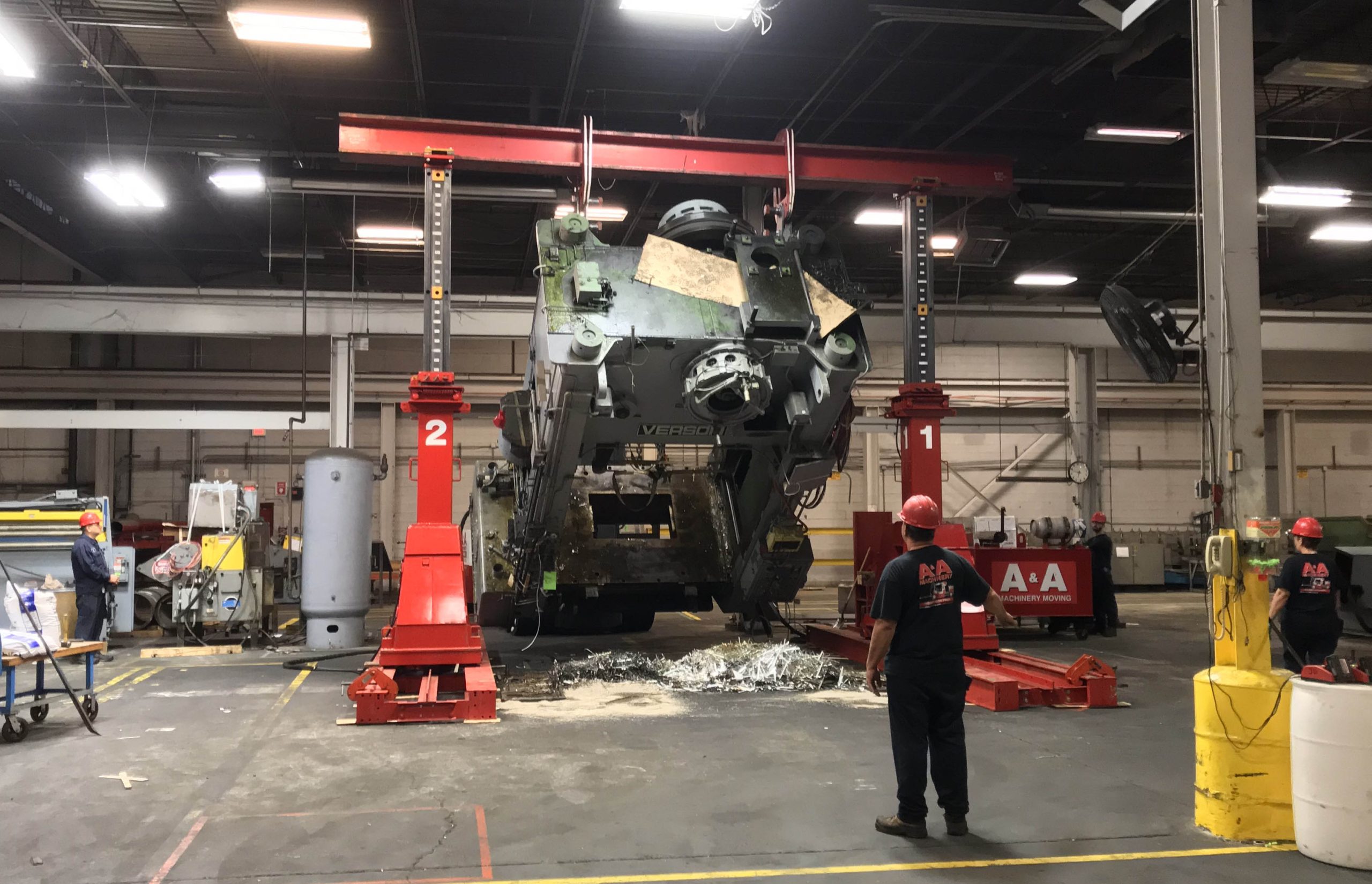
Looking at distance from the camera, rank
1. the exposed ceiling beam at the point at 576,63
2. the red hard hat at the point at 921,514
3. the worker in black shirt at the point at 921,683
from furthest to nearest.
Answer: the exposed ceiling beam at the point at 576,63 → the red hard hat at the point at 921,514 → the worker in black shirt at the point at 921,683

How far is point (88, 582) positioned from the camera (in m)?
10.4

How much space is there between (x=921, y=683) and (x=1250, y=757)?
58.0 inches

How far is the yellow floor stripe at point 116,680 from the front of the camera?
895 centimetres

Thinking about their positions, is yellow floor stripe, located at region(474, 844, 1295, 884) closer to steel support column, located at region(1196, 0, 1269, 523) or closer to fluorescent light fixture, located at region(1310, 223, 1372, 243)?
steel support column, located at region(1196, 0, 1269, 523)

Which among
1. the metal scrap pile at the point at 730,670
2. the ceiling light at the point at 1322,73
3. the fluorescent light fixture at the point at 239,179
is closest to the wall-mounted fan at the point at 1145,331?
the ceiling light at the point at 1322,73

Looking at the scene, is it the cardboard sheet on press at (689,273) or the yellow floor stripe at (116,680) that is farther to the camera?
the yellow floor stripe at (116,680)

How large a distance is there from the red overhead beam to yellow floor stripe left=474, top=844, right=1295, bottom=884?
6.54 m

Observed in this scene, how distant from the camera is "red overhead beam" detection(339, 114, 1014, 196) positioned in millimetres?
8578

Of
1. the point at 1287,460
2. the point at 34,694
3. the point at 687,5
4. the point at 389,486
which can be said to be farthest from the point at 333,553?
the point at 1287,460

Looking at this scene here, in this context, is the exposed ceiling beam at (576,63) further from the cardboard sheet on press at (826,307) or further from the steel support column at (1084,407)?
the steel support column at (1084,407)

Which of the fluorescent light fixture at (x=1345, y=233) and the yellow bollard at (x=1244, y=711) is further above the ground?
the fluorescent light fixture at (x=1345, y=233)

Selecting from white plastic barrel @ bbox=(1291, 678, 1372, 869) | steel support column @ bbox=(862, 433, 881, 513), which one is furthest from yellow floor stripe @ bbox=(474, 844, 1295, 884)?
steel support column @ bbox=(862, 433, 881, 513)

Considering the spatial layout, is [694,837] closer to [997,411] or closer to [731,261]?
[731,261]

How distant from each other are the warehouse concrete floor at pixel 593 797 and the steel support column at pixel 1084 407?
14.2 metres
